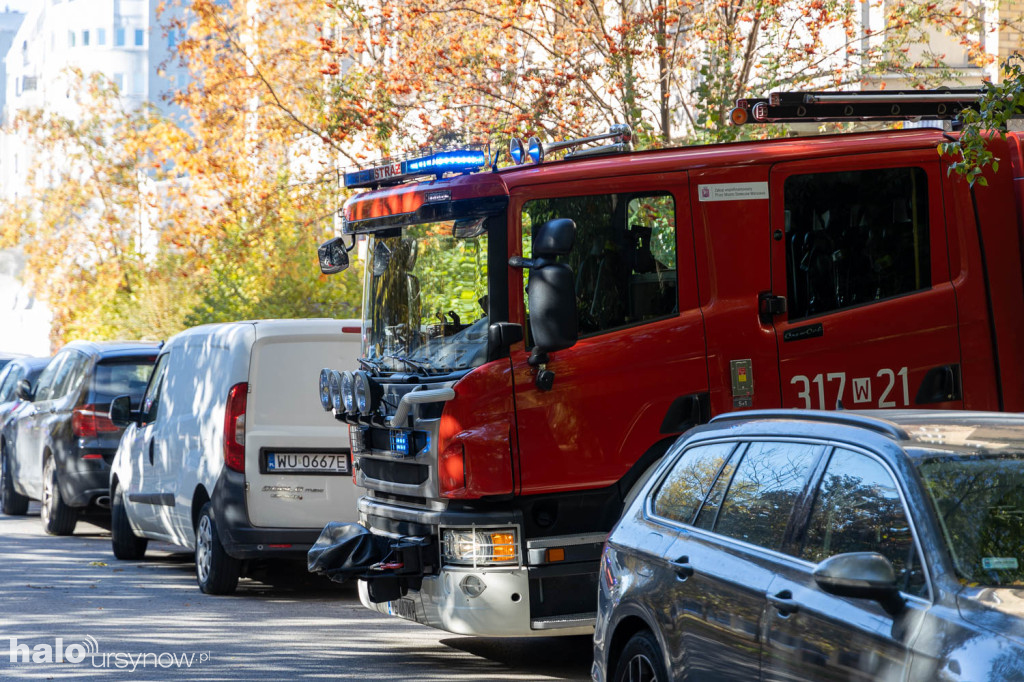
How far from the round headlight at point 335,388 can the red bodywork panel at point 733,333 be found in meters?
1.19

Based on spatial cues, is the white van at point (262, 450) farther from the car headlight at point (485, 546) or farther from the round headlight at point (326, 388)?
the car headlight at point (485, 546)

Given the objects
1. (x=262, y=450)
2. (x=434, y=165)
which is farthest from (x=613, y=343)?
(x=262, y=450)

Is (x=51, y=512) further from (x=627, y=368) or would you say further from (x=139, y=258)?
(x=139, y=258)

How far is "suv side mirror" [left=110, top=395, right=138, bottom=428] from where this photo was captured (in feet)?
44.4

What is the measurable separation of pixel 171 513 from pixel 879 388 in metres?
6.49

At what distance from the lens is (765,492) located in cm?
517

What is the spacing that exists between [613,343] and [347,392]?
5.65 feet

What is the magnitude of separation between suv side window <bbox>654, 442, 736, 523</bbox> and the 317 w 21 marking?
7.13 feet

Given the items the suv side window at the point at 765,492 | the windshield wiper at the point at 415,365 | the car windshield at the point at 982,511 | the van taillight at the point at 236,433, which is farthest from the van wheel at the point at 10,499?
the car windshield at the point at 982,511

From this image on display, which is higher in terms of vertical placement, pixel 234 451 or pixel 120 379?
pixel 120 379

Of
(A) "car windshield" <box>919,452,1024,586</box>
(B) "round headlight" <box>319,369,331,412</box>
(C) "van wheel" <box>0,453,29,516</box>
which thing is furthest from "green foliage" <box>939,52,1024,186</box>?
(C) "van wheel" <box>0,453,29,516</box>

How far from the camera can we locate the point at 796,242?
8125 millimetres

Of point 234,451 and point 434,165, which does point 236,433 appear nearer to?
point 234,451
